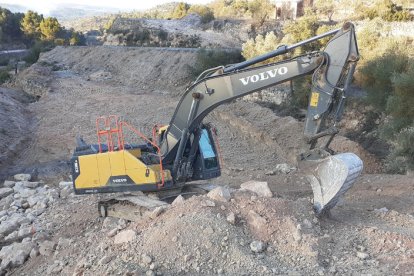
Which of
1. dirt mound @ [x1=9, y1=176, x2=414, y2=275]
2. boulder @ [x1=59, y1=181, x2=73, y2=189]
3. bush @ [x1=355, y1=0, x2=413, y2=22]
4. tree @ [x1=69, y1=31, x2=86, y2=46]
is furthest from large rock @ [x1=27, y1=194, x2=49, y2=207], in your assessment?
tree @ [x1=69, y1=31, x2=86, y2=46]

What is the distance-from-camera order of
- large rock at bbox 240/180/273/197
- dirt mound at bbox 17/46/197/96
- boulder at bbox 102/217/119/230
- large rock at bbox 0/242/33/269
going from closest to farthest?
large rock at bbox 0/242/33/269 < large rock at bbox 240/180/273/197 < boulder at bbox 102/217/119/230 < dirt mound at bbox 17/46/197/96

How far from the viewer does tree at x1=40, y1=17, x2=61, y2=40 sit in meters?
58.4

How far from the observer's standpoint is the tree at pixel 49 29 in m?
58.4

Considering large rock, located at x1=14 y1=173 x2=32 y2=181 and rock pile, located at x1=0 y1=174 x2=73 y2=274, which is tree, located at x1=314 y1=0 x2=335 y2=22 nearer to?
large rock, located at x1=14 y1=173 x2=32 y2=181

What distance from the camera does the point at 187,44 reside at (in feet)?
124

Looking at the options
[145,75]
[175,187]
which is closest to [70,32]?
[145,75]

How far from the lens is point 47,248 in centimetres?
764

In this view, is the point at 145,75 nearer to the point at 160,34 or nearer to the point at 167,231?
the point at 160,34

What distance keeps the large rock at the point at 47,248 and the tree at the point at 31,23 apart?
58.6 m

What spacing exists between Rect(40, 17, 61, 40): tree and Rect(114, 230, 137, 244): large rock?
56.7 metres

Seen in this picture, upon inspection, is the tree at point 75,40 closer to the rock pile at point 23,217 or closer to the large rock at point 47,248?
the rock pile at point 23,217

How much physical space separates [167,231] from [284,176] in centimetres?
593

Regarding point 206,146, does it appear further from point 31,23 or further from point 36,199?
point 31,23

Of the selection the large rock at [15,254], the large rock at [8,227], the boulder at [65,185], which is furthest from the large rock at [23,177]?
the large rock at [15,254]
